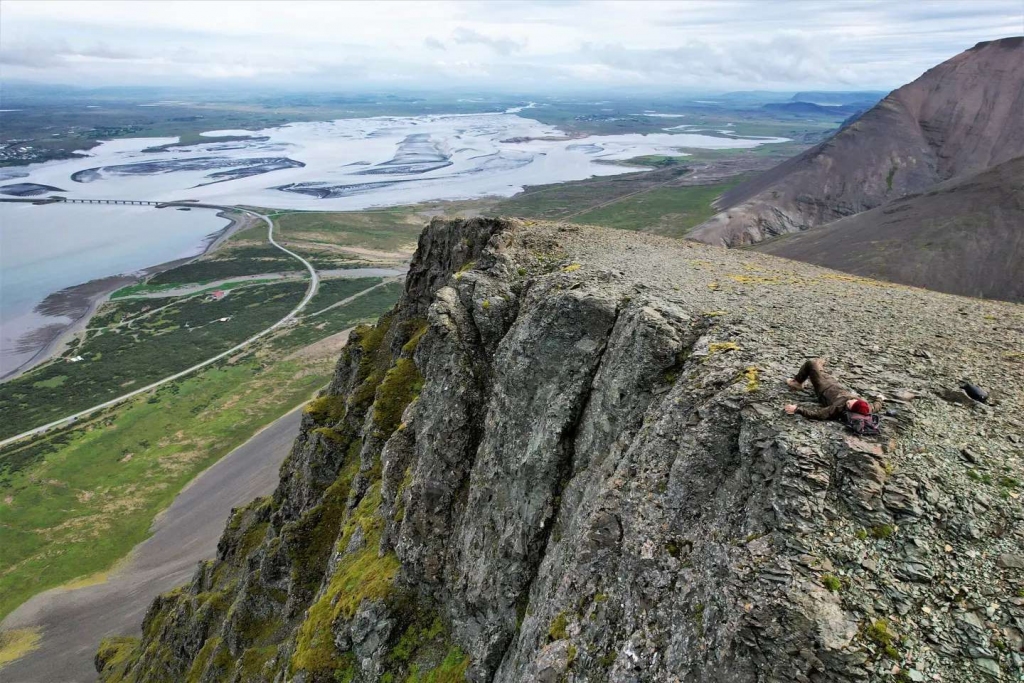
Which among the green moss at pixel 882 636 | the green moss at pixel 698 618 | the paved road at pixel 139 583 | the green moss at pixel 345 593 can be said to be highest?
the green moss at pixel 882 636

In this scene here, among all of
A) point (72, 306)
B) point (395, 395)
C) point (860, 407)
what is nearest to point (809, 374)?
point (860, 407)

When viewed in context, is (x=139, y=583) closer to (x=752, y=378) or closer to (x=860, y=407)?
(x=752, y=378)

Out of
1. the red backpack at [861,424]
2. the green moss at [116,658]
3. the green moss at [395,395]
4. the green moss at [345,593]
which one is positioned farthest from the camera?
the green moss at [116,658]

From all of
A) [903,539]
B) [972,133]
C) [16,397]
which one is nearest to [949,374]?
[903,539]

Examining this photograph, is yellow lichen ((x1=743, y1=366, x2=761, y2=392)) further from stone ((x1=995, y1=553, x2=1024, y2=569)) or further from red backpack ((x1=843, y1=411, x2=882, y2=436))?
stone ((x1=995, y1=553, x2=1024, y2=569))

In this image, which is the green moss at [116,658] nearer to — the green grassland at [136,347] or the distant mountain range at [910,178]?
the green grassland at [136,347]

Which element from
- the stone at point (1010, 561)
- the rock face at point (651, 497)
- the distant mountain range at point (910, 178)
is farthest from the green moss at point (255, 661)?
the distant mountain range at point (910, 178)

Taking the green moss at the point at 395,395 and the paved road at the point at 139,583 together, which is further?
the paved road at the point at 139,583
